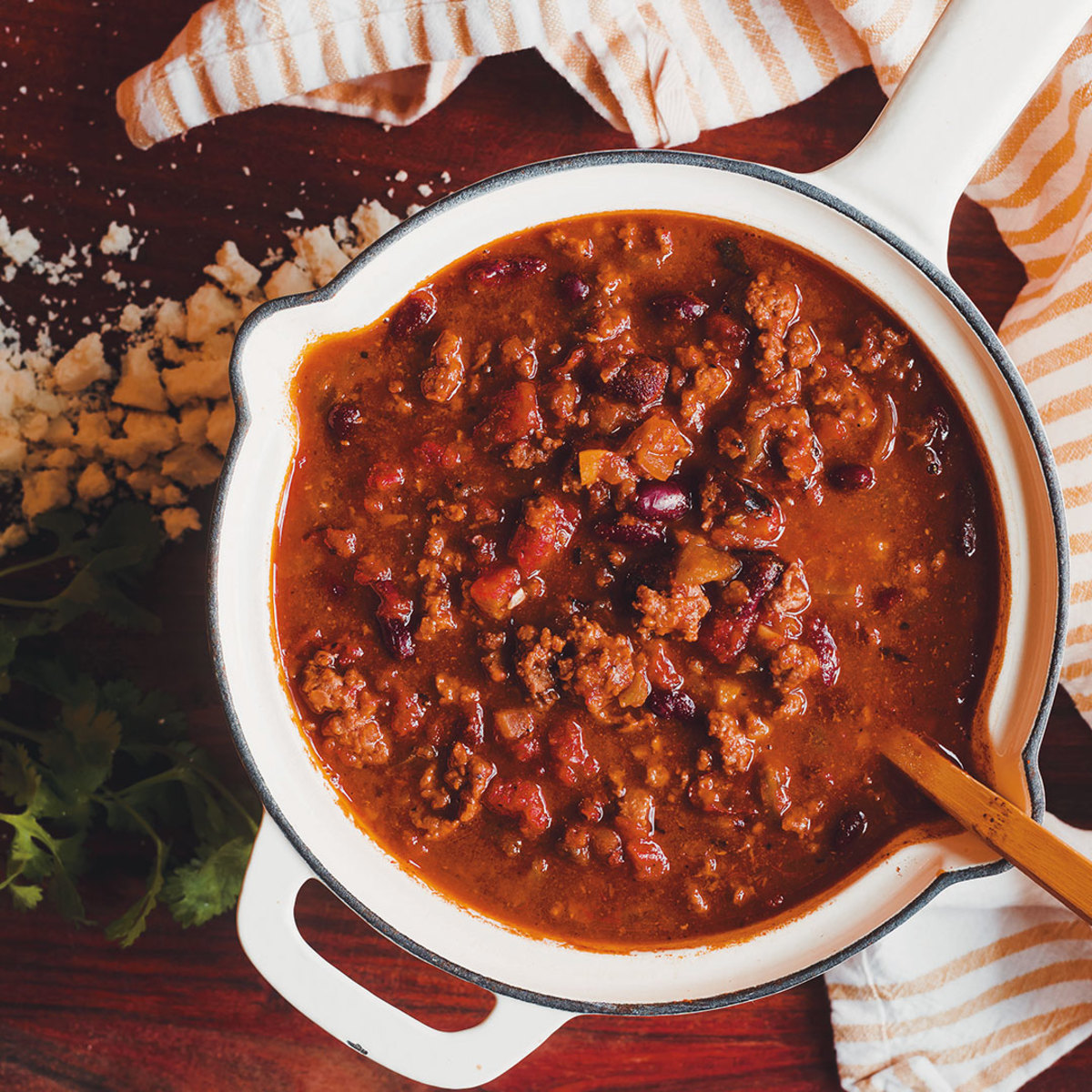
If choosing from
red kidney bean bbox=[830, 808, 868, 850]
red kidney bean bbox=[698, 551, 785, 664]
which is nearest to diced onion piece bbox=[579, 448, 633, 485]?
red kidney bean bbox=[698, 551, 785, 664]

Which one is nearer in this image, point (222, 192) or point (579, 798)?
point (579, 798)

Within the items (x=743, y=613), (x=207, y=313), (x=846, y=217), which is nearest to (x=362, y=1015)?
(x=743, y=613)

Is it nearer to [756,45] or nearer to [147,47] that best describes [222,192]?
[147,47]

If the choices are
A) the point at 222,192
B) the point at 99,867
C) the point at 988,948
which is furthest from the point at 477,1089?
the point at 222,192

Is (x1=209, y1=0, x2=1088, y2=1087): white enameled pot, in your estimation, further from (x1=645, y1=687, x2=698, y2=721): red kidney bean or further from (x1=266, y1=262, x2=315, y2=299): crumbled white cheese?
(x1=645, y1=687, x2=698, y2=721): red kidney bean

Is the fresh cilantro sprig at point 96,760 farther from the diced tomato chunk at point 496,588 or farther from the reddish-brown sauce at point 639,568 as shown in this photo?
the diced tomato chunk at point 496,588
